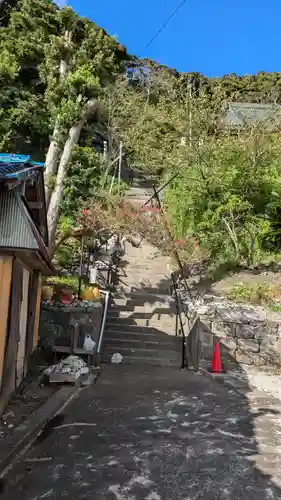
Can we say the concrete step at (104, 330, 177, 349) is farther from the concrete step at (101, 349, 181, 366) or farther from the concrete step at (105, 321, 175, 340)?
the concrete step at (101, 349, 181, 366)

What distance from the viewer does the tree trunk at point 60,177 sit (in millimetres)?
14617

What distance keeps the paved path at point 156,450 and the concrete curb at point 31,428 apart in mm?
157

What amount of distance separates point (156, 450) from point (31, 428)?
1.84 meters

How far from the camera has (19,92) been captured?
72.9 feet

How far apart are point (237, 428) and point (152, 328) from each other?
6.34m

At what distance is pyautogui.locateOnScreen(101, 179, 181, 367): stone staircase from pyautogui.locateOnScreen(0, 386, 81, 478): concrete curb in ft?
10.7

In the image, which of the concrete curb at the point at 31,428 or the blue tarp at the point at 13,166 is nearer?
the concrete curb at the point at 31,428

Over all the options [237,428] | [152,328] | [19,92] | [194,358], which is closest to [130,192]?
[19,92]

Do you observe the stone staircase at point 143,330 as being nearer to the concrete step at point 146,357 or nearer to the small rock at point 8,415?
the concrete step at point 146,357

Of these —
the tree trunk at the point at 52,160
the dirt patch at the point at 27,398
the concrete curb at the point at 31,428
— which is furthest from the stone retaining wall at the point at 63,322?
the tree trunk at the point at 52,160

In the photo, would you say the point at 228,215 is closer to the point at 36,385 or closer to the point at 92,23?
the point at 36,385

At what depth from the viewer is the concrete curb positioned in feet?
16.6

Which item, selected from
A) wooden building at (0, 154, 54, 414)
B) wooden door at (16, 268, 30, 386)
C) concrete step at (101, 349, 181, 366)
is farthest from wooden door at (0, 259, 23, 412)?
concrete step at (101, 349, 181, 366)

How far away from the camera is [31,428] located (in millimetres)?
6117
